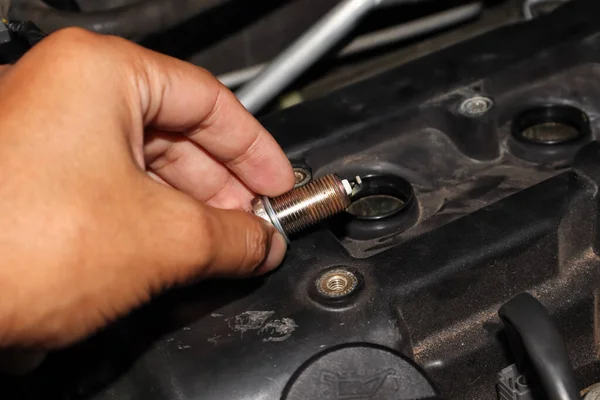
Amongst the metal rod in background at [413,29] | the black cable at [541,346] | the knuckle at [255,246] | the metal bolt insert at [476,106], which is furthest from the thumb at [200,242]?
the metal rod in background at [413,29]

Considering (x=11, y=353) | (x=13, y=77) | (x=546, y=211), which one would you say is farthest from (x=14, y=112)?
(x=546, y=211)

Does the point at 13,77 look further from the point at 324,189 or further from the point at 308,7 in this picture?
the point at 308,7

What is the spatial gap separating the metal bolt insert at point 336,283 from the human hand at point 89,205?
0.30 ft

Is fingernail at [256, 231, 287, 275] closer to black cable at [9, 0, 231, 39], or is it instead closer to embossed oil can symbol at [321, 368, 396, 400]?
embossed oil can symbol at [321, 368, 396, 400]

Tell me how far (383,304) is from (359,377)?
105mm

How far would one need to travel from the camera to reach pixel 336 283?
750mm

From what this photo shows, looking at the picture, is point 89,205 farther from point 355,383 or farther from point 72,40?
point 355,383

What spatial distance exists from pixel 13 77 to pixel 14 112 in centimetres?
5

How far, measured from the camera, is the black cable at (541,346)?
1.96 feet

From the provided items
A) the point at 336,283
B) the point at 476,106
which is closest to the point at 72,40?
the point at 336,283

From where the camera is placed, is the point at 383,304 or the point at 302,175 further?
the point at 302,175

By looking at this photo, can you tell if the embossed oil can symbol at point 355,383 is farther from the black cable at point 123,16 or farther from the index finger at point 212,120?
the black cable at point 123,16

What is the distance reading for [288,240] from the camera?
→ 2.68ft

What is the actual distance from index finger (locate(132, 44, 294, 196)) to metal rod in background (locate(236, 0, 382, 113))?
20 centimetres
